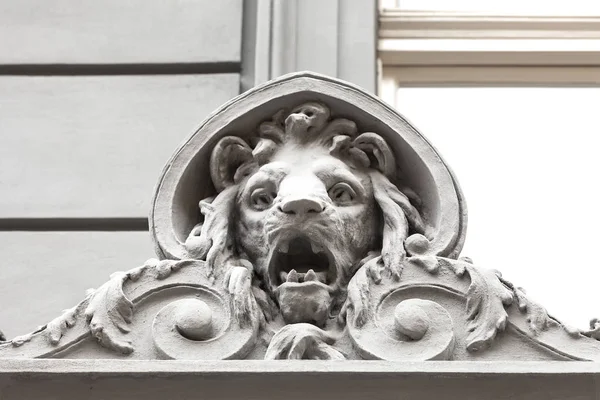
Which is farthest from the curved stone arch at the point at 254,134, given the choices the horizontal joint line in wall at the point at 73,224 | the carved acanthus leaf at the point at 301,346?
the horizontal joint line in wall at the point at 73,224

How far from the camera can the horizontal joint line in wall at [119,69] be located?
6.47 metres

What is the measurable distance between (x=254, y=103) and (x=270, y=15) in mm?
1581

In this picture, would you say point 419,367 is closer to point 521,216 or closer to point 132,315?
point 132,315

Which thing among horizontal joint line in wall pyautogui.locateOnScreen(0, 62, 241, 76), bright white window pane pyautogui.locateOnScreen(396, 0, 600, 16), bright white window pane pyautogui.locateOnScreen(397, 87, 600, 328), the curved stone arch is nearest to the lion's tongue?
the curved stone arch

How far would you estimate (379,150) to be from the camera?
16.4 feet

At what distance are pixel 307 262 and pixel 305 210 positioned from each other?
0.20 m

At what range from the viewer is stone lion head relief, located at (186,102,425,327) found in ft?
15.3

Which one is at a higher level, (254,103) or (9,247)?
(254,103)

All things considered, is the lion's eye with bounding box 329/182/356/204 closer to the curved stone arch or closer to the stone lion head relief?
the stone lion head relief

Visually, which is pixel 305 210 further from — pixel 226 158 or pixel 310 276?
pixel 226 158

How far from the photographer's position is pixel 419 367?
171 inches

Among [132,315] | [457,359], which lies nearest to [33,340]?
[132,315]
